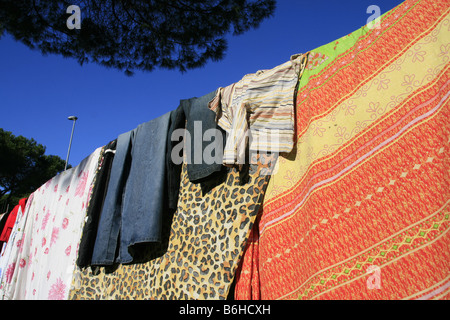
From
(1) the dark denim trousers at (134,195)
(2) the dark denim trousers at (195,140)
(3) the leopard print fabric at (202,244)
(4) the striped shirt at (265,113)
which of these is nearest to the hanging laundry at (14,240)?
(1) the dark denim trousers at (134,195)

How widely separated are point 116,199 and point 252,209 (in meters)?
0.94

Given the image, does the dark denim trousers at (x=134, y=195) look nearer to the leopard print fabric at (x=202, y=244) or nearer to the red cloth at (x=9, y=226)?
the leopard print fabric at (x=202, y=244)

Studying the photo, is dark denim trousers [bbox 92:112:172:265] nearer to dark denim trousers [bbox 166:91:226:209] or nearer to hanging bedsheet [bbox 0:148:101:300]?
dark denim trousers [bbox 166:91:226:209]

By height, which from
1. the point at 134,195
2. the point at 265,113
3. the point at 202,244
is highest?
the point at 265,113

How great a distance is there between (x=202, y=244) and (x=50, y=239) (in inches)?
70.0

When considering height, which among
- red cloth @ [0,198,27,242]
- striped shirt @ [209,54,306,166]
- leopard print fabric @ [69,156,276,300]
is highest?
red cloth @ [0,198,27,242]

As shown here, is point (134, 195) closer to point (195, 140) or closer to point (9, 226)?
point (195, 140)

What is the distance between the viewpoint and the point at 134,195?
162 centimetres

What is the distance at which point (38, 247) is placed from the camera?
102 inches

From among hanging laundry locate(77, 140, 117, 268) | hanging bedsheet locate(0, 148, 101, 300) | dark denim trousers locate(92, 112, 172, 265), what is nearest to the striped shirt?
dark denim trousers locate(92, 112, 172, 265)

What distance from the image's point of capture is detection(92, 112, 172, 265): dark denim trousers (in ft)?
4.82

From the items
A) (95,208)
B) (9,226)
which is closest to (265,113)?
(95,208)

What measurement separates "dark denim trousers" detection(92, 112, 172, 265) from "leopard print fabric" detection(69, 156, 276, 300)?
98 millimetres

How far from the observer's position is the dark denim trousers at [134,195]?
57.8 inches
